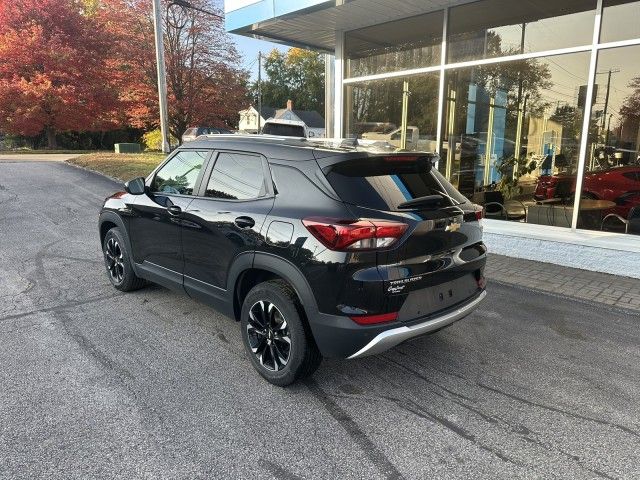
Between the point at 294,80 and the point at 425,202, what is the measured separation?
70713 mm

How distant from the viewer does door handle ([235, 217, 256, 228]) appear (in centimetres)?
339

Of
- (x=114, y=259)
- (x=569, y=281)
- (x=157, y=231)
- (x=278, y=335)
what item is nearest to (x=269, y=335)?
(x=278, y=335)

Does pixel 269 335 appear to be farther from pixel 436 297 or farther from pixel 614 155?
pixel 614 155

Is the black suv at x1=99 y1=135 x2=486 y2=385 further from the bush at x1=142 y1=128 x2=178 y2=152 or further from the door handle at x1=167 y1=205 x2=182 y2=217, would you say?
the bush at x1=142 y1=128 x2=178 y2=152

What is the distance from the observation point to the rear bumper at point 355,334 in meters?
2.92

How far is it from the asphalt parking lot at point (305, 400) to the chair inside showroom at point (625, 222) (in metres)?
2.37

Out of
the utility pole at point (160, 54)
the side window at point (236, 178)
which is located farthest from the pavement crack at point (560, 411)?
the utility pole at point (160, 54)

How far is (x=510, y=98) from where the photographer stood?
343 inches

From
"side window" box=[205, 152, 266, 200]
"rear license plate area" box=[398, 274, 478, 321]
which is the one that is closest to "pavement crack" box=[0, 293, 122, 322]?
"side window" box=[205, 152, 266, 200]

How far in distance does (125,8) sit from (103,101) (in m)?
4.56

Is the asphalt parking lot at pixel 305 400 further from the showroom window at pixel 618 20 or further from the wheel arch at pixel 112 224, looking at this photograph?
the showroom window at pixel 618 20

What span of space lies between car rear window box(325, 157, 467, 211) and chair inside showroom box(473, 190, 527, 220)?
5.10 meters

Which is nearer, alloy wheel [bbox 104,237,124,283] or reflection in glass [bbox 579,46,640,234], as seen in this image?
alloy wheel [bbox 104,237,124,283]

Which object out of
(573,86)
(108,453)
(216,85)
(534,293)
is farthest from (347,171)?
(216,85)
